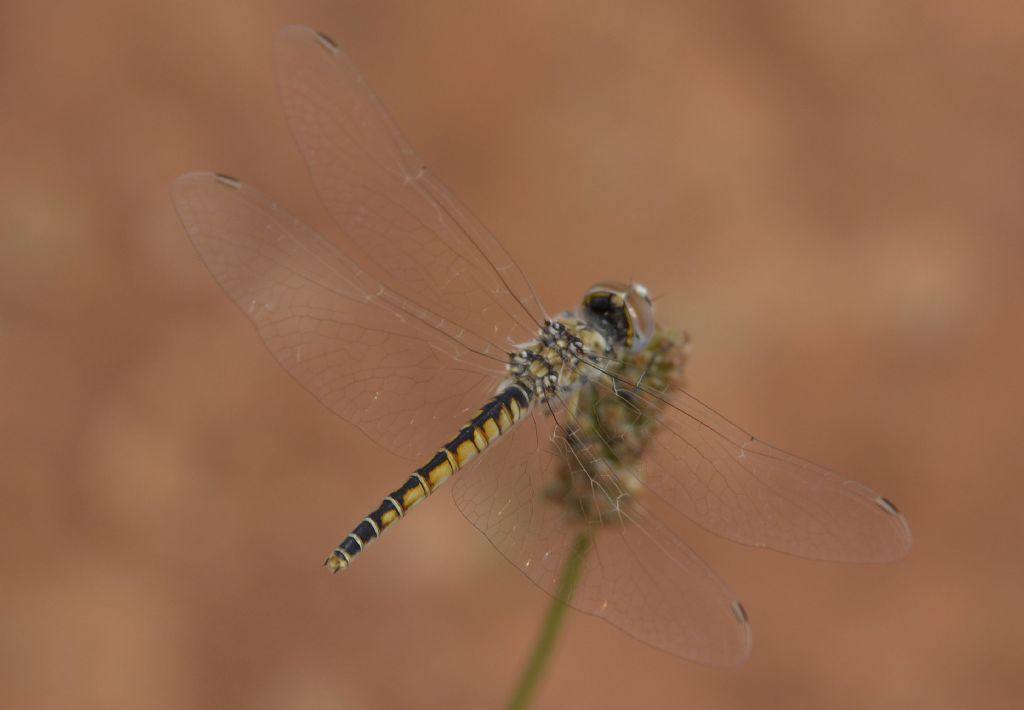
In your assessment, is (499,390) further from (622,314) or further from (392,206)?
(392,206)

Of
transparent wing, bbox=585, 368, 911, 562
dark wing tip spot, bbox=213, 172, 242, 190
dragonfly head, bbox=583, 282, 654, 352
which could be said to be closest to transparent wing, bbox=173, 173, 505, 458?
dark wing tip spot, bbox=213, 172, 242, 190

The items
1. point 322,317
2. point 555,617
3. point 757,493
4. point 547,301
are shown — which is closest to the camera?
point 757,493

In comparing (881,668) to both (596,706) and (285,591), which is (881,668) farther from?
(285,591)

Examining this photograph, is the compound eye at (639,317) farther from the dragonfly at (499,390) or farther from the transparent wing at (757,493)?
the transparent wing at (757,493)

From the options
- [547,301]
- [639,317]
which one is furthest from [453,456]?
[547,301]

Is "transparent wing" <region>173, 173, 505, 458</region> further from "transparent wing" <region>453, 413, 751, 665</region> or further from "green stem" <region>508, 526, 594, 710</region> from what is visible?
"green stem" <region>508, 526, 594, 710</region>
